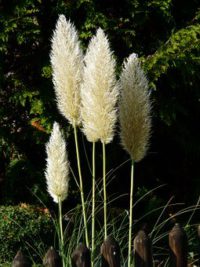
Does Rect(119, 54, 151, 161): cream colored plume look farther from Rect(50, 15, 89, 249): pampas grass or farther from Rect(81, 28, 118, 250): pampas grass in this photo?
Rect(50, 15, 89, 249): pampas grass

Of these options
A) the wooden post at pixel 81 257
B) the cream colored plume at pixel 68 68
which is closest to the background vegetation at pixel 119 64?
the cream colored plume at pixel 68 68

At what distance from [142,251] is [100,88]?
0.94 metres

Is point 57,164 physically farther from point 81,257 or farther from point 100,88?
point 81,257

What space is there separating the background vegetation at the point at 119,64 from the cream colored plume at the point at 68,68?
1.68 m

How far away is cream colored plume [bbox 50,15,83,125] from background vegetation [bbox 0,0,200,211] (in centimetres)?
168

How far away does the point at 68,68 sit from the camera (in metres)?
3.71

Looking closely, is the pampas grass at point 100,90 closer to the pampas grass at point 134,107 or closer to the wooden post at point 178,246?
the pampas grass at point 134,107

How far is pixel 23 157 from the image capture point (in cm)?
625

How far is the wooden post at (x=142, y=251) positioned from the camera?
3.39 meters

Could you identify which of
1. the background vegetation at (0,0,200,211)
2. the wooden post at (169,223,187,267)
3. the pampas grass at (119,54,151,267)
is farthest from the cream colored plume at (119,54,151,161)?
the background vegetation at (0,0,200,211)

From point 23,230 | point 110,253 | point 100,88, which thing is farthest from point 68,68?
point 23,230

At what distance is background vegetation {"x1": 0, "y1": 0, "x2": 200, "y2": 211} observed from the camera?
5590 mm

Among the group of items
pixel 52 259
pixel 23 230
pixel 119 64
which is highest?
pixel 119 64

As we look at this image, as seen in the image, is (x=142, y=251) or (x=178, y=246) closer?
(x=142, y=251)
